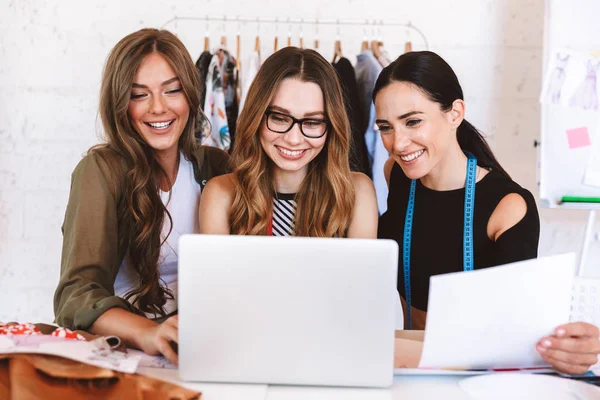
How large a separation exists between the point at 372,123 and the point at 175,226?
3.14 feet

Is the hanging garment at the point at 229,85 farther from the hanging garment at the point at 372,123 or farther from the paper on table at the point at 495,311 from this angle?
the paper on table at the point at 495,311

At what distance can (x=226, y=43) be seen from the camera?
279 cm

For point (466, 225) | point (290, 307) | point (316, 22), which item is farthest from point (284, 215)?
point (316, 22)

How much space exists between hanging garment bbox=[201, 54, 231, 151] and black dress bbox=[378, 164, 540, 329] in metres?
0.89

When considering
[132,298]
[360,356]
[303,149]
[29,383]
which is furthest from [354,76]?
[29,383]

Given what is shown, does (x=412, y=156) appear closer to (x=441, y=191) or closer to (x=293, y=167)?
(x=441, y=191)

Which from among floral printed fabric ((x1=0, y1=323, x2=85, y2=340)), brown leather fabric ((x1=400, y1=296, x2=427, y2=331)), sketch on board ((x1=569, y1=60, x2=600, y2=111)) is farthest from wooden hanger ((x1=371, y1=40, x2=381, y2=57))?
floral printed fabric ((x1=0, y1=323, x2=85, y2=340))

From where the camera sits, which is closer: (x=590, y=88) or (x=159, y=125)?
(x=159, y=125)

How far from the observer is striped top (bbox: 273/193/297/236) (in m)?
1.77

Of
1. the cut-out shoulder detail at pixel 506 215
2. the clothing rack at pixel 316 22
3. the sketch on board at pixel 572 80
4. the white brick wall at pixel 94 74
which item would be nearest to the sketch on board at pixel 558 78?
the sketch on board at pixel 572 80

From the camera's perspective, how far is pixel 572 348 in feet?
3.64

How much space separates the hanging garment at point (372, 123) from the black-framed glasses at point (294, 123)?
74 centimetres

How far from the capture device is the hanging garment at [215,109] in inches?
98.3

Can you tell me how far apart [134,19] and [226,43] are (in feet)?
1.31
